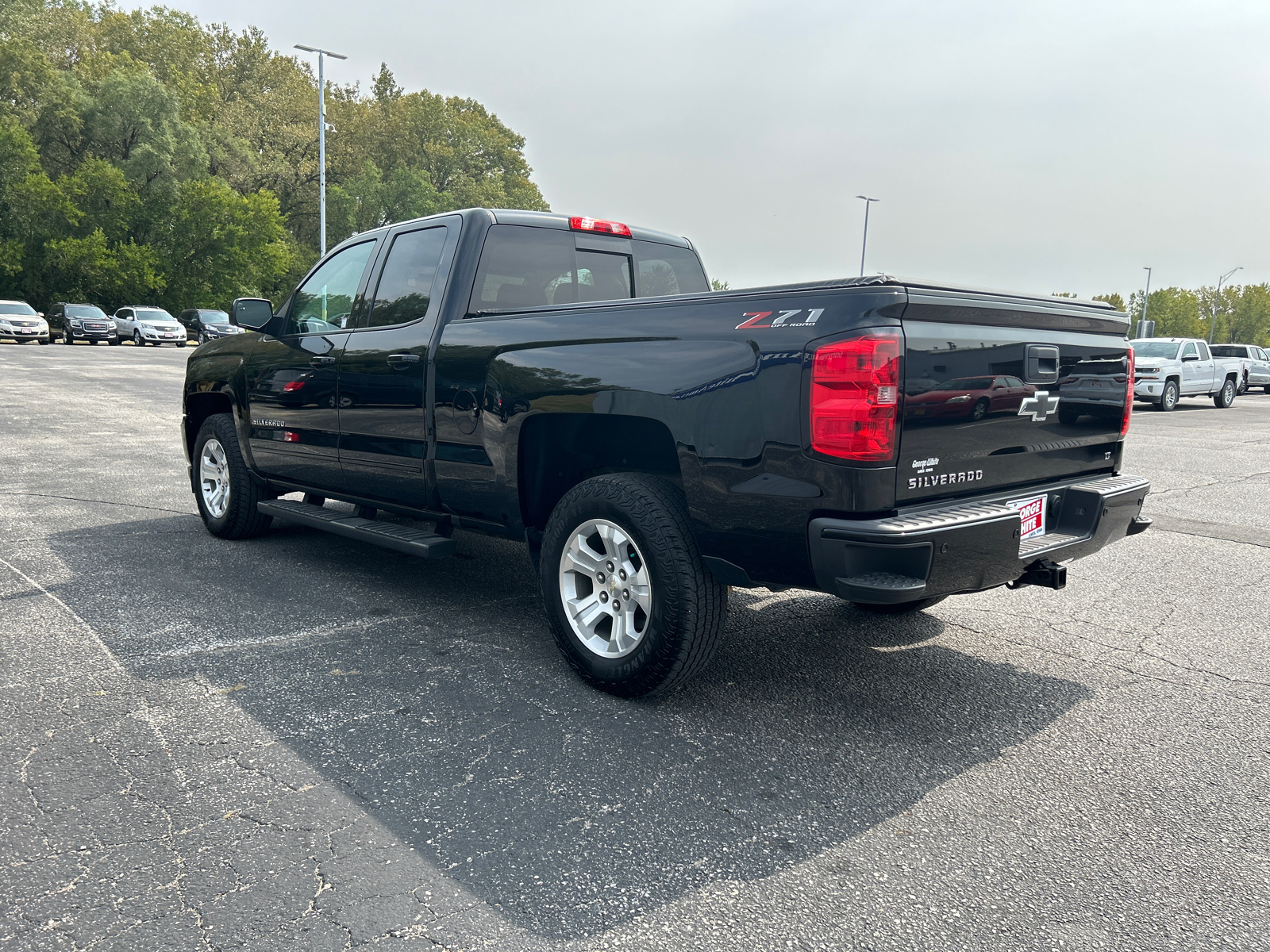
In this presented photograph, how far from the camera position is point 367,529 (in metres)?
5.05

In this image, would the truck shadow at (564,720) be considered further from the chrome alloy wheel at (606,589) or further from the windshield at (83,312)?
the windshield at (83,312)

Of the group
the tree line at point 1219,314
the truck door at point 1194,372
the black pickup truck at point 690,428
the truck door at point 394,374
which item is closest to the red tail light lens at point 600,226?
the black pickup truck at point 690,428

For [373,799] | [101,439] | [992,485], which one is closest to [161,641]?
[373,799]

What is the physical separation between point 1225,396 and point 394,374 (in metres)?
25.9

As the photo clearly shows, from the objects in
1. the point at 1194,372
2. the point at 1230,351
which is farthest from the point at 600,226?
the point at 1230,351

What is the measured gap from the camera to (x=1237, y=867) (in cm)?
262

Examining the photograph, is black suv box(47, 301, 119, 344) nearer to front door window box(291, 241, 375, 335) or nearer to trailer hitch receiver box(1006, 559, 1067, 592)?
front door window box(291, 241, 375, 335)

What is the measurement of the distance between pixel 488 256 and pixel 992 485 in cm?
263

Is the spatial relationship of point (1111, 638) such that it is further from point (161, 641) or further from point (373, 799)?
point (161, 641)

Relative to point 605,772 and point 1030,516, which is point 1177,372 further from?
point 605,772

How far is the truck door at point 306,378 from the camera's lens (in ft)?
17.7

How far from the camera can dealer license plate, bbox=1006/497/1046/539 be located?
3521mm

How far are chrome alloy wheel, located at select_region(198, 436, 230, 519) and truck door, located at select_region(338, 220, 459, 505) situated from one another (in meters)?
1.51

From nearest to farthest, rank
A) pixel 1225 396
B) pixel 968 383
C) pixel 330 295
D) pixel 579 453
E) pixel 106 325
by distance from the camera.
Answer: pixel 968 383 → pixel 579 453 → pixel 330 295 → pixel 1225 396 → pixel 106 325
